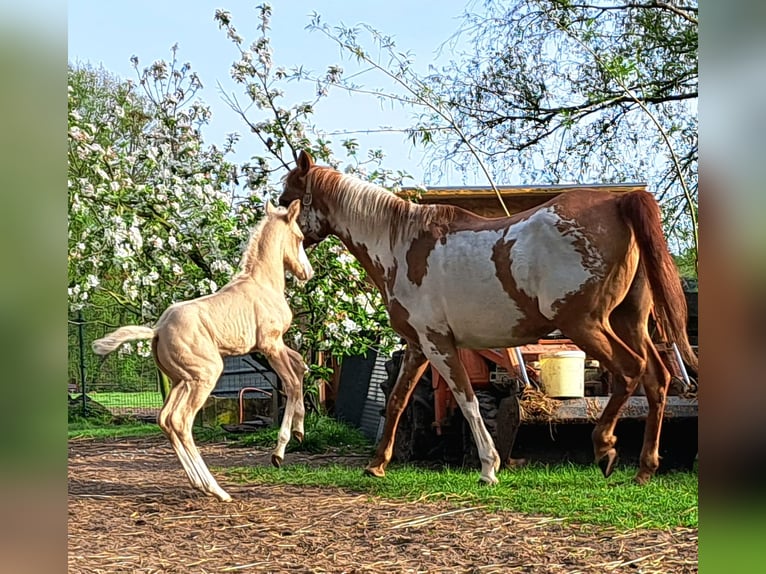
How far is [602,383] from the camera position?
5715 millimetres

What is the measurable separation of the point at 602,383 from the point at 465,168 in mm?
3266

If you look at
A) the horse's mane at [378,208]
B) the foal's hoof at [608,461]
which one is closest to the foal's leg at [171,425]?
the horse's mane at [378,208]

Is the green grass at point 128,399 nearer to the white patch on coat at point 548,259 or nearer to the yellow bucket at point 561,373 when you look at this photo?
the yellow bucket at point 561,373

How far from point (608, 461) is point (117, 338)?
2916 mm

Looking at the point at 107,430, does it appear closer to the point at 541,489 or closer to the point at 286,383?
the point at 286,383

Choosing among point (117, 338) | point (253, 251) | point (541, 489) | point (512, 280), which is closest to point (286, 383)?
point (253, 251)

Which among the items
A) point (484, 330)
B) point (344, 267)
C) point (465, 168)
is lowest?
point (484, 330)

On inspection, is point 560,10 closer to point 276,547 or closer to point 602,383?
point 602,383

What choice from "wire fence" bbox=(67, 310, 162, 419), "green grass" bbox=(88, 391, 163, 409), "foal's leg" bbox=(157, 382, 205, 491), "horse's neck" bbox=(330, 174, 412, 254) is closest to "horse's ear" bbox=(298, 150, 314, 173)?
"horse's neck" bbox=(330, 174, 412, 254)

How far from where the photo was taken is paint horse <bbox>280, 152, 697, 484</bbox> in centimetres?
418

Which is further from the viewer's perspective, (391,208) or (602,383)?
(602,383)

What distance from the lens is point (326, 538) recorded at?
371cm
